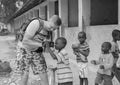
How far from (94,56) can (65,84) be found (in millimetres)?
3058

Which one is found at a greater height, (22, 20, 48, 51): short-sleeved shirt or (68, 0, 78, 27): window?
(68, 0, 78, 27): window

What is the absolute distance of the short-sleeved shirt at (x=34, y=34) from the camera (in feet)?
9.95

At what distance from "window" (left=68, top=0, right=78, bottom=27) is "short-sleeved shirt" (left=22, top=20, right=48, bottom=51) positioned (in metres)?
5.99

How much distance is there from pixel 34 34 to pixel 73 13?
6142 millimetres

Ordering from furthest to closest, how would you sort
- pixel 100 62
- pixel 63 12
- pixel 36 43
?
pixel 63 12 → pixel 100 62 → pixel 36 43

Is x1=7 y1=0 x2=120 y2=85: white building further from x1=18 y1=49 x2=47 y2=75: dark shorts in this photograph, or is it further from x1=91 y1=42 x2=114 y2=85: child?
x1=18 y1=49 x2=47 y2=75: dark shorts

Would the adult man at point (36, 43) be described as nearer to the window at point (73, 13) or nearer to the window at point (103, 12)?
the window at point (103, 12)

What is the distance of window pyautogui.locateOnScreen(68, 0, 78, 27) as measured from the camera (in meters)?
9.05

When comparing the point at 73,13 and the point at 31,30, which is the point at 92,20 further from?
the point at 31,30

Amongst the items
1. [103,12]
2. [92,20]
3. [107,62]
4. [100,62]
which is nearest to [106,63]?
[107,62]

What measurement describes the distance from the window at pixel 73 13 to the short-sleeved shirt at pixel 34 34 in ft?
19.6

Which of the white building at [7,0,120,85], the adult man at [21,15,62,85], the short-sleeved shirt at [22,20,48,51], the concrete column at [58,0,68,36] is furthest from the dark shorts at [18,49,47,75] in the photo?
the concrete column at [58,0,68,36]

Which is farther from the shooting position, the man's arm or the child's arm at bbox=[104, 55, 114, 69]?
the child's arm at bbox=[104, 55, 114, 69]

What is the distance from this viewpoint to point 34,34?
3066 mm
